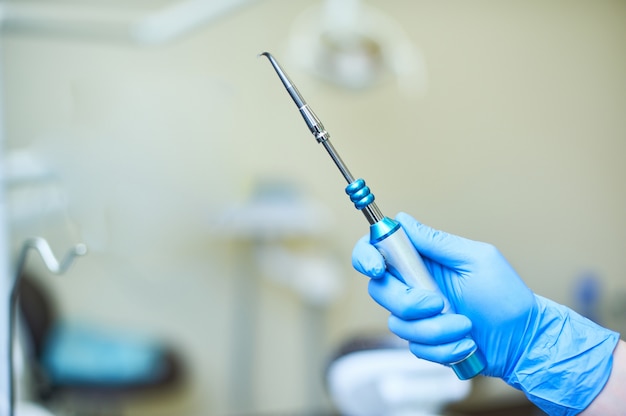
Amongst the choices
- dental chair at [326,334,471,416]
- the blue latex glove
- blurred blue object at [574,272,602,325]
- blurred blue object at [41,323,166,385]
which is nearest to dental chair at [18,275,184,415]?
blurred blue object at [41,323,166,385]

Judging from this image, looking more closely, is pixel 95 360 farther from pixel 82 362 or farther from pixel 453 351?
pixel 453 351

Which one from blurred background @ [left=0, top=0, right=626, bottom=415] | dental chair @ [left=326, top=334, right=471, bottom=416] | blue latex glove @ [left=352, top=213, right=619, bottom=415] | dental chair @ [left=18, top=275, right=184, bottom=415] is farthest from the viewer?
blurred background @ [left=0, top=0, right=626, bottom=415]

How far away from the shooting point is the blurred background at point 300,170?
1.69m

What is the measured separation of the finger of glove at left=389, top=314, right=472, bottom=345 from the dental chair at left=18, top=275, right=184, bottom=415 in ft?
4.23

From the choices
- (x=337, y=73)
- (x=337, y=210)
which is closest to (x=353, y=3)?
(x=337, y=73)

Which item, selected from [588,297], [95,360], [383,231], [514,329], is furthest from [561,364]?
[588,297]

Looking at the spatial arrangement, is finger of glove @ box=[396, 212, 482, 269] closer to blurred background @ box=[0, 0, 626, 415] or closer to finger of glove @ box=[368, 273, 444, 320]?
finger of glove @ box=[368, 273, 444, 320]

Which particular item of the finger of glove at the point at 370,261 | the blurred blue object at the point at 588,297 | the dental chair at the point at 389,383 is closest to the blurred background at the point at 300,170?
the blurred blue object at the point at 588,297

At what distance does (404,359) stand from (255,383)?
1.33 meters

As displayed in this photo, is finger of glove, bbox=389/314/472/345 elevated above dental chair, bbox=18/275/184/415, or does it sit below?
below

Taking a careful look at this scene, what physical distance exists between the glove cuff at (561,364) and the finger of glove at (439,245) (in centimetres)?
12

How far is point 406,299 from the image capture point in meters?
0.54

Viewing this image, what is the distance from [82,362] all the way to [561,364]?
1489 millimetres

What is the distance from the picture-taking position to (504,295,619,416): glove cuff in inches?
24.3
